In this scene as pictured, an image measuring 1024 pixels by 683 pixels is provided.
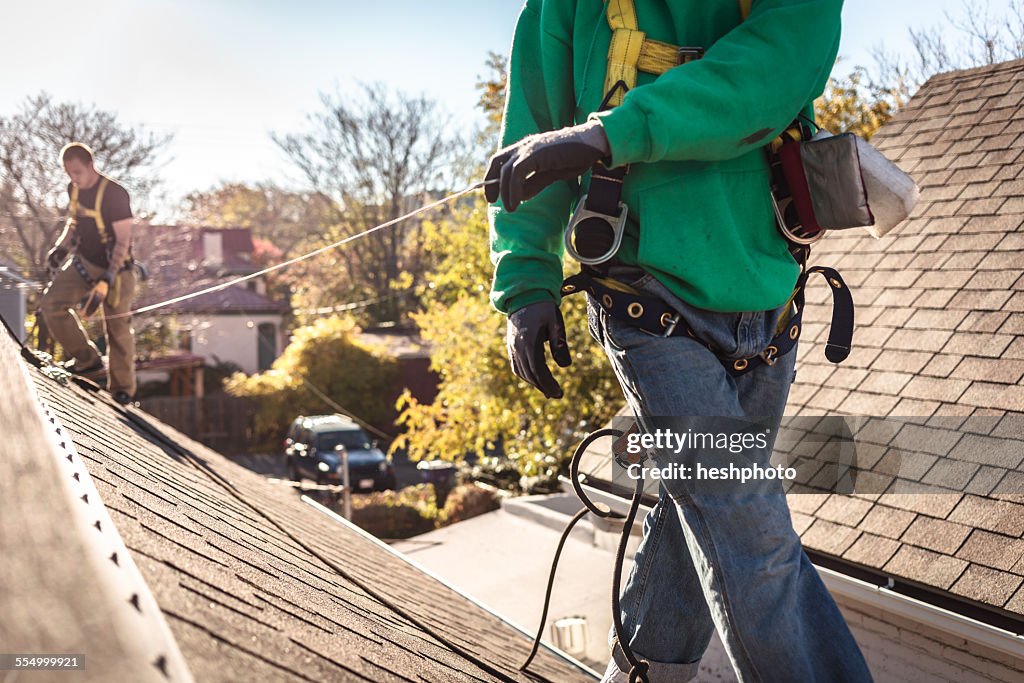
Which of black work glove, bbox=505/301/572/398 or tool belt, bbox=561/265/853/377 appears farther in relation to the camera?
black work glove, bbox=505/301/572/398

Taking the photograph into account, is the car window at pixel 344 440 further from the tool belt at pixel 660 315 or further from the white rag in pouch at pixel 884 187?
the white rag in pouch at pixel 884 187

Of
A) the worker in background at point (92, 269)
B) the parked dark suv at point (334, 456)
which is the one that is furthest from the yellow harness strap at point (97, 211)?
the parked dark suv at point (334, 456)

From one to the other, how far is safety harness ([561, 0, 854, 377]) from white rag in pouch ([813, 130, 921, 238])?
0.12m

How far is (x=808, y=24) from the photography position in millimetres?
1582

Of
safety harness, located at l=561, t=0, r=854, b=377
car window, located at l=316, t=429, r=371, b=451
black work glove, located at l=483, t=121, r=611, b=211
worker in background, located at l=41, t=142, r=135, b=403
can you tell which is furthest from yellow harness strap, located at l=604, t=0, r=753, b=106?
car window, located at l=316, t=429, r=371, b=451

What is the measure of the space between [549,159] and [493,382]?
34.1ft

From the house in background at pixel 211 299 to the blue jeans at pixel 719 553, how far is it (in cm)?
2263

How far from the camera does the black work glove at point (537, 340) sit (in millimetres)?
1807

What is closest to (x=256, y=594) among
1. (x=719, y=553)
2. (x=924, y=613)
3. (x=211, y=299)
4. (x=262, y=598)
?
(x=262, y=598)

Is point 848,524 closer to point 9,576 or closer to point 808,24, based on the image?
point 808,24

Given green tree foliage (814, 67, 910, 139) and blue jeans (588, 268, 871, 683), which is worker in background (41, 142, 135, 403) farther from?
green tree foliage (814, 67, 910, 139)

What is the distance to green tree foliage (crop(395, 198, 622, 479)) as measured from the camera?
35.7ft

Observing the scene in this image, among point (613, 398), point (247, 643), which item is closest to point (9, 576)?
point (247, 643)

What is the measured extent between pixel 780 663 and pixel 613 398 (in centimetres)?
955
